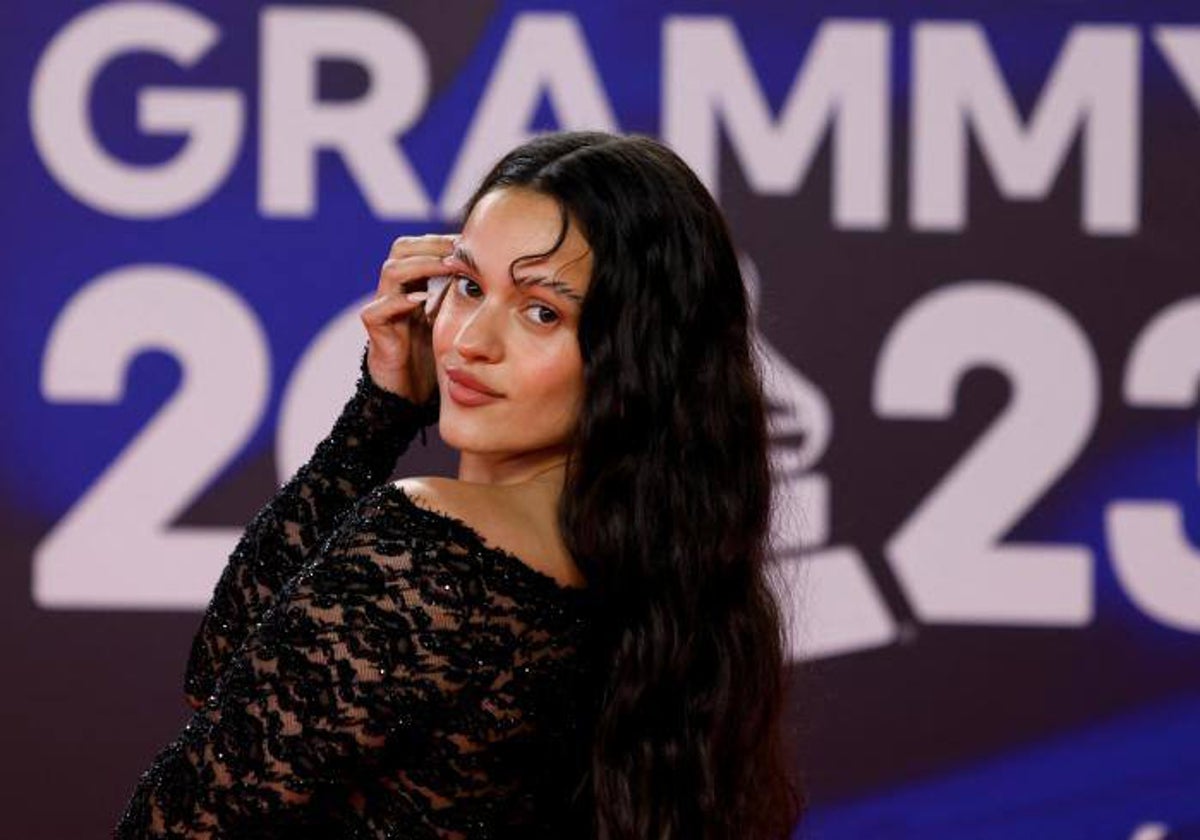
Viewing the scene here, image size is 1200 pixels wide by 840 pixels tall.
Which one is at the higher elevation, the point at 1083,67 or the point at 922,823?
the point at 1083,67

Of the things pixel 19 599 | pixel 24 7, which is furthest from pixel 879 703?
pixel 24 7

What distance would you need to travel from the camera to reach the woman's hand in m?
1.79

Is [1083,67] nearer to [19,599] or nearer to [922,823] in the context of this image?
[922,823]

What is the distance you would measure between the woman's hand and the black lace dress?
441mm

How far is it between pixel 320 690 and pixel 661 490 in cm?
37

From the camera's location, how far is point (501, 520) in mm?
1437

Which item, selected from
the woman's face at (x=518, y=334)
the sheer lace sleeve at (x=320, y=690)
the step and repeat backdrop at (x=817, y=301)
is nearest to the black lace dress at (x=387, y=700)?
the sheer lace sleeve at (x=320, y=690)

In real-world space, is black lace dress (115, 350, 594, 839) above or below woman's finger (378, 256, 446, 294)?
below

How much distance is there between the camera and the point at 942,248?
358 cm

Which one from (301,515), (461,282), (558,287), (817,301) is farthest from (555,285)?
(817,301)

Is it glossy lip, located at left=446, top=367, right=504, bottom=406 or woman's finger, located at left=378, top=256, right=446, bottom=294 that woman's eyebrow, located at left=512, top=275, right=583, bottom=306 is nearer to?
glossy lip, located at left=446, top=367, right=504, bottom=406

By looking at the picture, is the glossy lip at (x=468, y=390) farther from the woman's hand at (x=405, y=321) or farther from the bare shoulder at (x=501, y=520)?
the woman's hand at (x=405, y=321)

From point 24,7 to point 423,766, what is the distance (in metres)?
2.72

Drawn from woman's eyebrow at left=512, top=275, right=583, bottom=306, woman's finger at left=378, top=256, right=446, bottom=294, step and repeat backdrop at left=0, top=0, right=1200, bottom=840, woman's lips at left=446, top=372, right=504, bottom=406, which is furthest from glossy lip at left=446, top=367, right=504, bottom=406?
step and repeat backdrop at left=0, top=0, right=1200, bottom=840
